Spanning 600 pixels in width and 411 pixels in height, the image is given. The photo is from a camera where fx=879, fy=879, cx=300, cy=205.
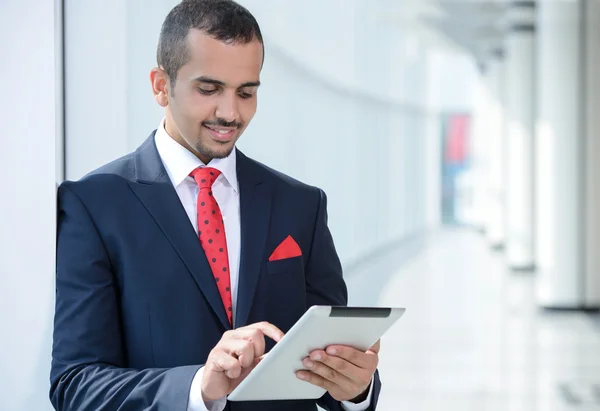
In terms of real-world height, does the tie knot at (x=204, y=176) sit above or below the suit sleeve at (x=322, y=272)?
above

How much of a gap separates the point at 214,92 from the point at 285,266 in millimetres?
421

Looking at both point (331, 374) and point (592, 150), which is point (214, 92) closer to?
point (331, 374)

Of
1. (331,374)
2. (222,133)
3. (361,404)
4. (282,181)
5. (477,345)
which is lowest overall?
(477,345)

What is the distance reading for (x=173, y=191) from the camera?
1900 millimetres

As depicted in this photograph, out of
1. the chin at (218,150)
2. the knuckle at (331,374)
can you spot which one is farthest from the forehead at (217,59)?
the knuckle at (331,374)

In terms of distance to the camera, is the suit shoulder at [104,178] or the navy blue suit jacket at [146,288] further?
the suit shoulder at [104,178]

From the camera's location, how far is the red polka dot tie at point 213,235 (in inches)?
74.4

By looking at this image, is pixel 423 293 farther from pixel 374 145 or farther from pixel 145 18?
pixel 145 18

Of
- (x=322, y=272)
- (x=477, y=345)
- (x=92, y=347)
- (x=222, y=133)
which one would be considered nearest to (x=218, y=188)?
(x=222, y=133)

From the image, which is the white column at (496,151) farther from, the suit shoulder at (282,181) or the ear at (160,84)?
the ear at (160,84)

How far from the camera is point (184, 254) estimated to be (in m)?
1.85

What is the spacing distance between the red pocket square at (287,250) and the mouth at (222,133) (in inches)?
11.2

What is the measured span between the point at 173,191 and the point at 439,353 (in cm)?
671

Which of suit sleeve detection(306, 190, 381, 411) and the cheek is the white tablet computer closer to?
suit sleeve detection(306, 190, 381, 411)
